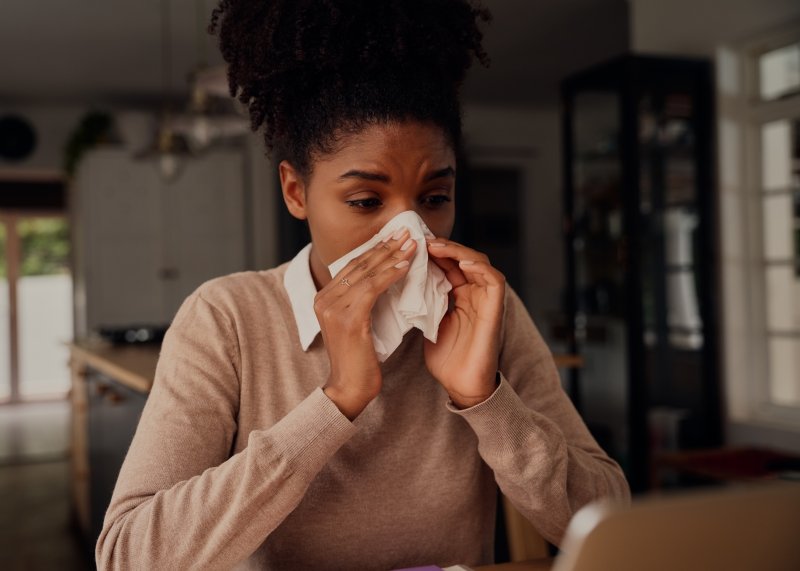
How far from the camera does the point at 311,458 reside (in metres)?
0.86

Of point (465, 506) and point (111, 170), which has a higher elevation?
point (111, 170)

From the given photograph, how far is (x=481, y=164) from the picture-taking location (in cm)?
747

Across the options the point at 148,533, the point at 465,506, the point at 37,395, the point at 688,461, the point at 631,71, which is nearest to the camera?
the point at 148,533

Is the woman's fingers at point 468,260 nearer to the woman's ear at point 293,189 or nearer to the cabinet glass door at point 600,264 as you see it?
the woman's ear at point 293,189

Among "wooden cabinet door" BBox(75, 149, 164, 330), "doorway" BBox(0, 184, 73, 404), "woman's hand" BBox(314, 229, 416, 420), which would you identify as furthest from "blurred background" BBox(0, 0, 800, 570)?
"doorway" BBox(0, 184, 73, 404)

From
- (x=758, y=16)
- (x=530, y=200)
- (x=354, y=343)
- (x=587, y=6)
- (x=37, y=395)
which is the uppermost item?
(x=587, y=6)

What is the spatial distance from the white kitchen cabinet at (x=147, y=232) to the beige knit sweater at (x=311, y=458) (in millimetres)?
5793

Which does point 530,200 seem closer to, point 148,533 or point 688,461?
point 688,461

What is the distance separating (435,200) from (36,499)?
445 cm

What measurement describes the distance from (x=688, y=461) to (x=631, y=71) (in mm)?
1855

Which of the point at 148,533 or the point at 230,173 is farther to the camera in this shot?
the point at 230,173

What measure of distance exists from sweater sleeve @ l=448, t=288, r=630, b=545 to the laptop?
448 millimetres

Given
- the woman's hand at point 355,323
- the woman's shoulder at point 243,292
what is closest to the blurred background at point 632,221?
the woman's shoulder at point 243,292

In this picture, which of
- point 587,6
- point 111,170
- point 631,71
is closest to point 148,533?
point 631,71
